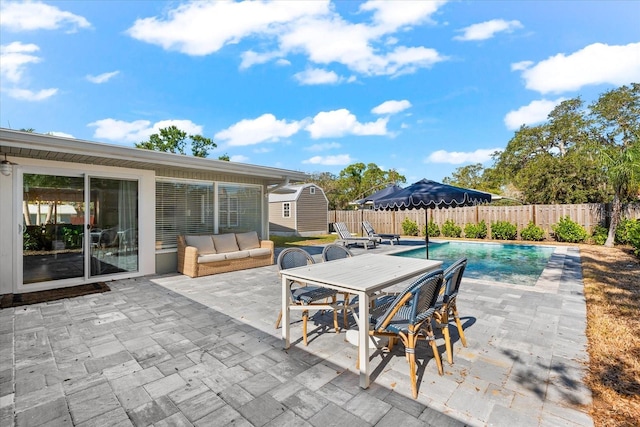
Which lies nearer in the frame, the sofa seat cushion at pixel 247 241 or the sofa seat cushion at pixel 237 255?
the sofa seat cushion at pixel 237 255

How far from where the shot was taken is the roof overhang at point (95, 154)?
14.1ft

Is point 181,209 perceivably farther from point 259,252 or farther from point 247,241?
point 259,252

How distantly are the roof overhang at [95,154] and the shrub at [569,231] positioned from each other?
39.8 ft

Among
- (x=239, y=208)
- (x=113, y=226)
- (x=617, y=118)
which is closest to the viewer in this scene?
(x=113, y=226)

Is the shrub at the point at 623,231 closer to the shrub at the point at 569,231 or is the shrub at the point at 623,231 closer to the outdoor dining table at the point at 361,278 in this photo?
the shrub at the point at 569,231

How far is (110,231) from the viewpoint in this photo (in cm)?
600

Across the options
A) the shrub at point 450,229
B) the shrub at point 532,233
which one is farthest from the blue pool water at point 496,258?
the shrub at point 450,229

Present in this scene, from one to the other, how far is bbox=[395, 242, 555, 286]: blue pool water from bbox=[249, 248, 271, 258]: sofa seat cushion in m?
4.16

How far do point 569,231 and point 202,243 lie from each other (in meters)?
13.3

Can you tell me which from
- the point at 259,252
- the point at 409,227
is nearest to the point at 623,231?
the point at 409,227

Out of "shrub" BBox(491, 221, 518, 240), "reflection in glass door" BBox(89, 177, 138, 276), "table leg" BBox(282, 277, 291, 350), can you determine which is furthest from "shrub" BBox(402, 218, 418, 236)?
"table leg" BBox(282, 277, 291, 350)

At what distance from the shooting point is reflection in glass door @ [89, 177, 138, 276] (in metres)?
5.80

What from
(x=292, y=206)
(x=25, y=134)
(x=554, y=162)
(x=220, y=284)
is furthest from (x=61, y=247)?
(x=554, y=162)

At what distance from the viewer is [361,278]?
2.63m
